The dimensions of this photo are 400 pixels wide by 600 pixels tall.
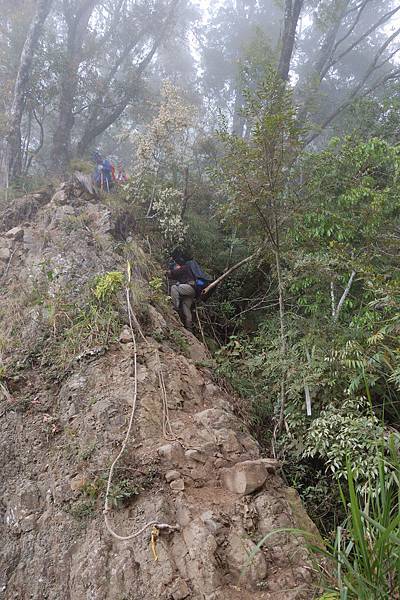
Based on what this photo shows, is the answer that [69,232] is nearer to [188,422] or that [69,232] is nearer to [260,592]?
[188,422]

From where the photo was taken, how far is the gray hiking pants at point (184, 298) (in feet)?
22.5

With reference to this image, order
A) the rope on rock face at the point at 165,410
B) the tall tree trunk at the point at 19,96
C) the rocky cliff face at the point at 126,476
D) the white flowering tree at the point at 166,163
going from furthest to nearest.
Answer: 1. the tall tree trunk at the point at 19,96
2. the white flowering tree at the point at 166,163
3. the rope on rock face at the point at 165,410
4. the rocky cliff face at the point at 126,476

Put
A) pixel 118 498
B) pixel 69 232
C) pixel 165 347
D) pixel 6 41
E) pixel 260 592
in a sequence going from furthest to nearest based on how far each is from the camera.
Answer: pixel 6 41 < pixel 69 232 < pixel 165 347 < pixel 118 498 < pixel 260 592

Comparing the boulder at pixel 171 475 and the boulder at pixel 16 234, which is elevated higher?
the boulder at pixel 16 234

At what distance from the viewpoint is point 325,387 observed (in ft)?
14.5

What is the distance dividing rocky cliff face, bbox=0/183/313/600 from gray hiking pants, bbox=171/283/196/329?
0.94m

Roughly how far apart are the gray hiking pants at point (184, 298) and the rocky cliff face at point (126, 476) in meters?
0.94

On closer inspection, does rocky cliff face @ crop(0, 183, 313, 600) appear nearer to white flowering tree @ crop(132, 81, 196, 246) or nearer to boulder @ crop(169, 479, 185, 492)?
boulder @ crop(169, 479, 185, 492)

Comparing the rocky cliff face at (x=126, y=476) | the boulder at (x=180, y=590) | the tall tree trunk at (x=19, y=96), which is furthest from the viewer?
the tall tree trunk at (x=19, y=96)

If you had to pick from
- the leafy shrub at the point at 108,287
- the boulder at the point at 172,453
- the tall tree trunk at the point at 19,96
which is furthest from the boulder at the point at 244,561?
the tall tree trunk at the point at 19,96

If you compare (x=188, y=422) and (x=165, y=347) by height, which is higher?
(x=165, y=347)

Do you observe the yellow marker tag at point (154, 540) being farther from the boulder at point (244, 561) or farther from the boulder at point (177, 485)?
the boulder at point (244, 561)

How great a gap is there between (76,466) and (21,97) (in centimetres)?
1028

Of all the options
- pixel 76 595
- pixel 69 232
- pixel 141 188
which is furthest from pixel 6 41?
pixel 76 595
